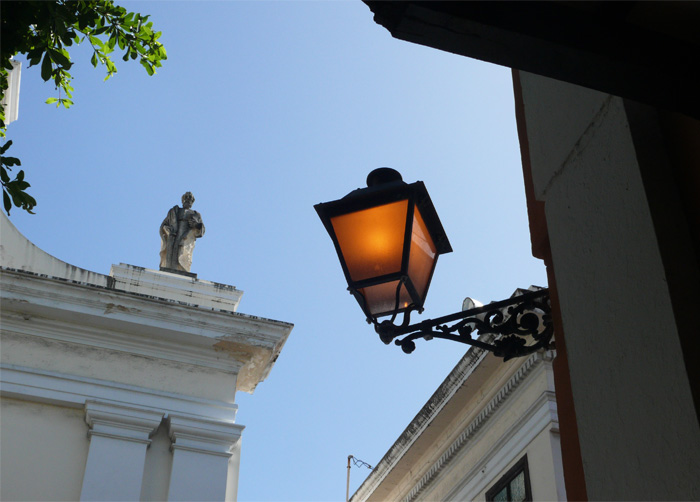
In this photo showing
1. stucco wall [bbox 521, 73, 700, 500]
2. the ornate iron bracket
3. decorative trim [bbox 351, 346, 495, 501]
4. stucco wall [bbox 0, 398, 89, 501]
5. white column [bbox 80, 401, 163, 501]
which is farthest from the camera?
decorative trim [bbox 351, 346, 495, 501]

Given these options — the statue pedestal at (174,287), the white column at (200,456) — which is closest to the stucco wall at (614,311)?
the white column at (200,456)

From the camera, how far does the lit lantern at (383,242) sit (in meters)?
3.37

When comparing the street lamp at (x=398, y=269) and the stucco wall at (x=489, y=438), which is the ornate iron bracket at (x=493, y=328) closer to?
the street lamp at (x=398, y=269)

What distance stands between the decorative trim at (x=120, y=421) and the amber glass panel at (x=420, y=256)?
5.44 m

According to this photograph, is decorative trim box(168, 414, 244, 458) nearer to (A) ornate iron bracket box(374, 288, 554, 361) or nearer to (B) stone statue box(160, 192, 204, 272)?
(B) stone statue box(160, 192, 204, 272)

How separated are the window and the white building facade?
11.3ft

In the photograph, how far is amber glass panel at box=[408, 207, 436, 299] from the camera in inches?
135

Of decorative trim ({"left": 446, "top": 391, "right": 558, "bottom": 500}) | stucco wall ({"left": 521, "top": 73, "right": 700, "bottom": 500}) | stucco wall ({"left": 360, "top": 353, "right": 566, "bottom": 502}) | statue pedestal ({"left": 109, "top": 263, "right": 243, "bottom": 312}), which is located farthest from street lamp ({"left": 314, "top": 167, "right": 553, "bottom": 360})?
decorative trim ({"left": 446, "top": 391, "right": 558, "bottom": 500})

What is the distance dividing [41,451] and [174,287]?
232 centimetres

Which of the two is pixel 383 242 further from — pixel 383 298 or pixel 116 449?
pixel 116 449

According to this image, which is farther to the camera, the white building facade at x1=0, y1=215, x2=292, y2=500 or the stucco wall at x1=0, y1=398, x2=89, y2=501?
the white building facade at x1=0, y1=215, x2=292, y2=500

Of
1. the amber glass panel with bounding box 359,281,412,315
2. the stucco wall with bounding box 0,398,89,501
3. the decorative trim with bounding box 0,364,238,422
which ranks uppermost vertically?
the decorative trim with bounding box 0,364,238,422

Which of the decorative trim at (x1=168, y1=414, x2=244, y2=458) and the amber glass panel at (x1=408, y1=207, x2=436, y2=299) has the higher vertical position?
the decorative trim at (x1=168, y1=414, x2=244, y2=458)

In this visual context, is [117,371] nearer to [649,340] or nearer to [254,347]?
[254,347]
